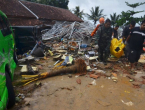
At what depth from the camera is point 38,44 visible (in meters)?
6.39

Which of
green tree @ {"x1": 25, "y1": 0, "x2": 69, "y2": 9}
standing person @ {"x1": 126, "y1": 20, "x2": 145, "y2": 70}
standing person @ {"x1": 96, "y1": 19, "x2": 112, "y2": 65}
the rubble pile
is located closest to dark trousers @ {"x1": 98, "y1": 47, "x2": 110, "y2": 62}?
standing person @ {"x1": 96, "y1": 19, "x2": 112, "y2": 65}

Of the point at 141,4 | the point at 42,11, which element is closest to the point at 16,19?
the point at 42,11

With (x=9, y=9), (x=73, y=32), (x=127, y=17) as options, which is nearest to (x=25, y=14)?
(x=9, y=9)

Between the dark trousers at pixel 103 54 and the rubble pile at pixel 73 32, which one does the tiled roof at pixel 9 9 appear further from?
the dark trousers at pixel 103 54

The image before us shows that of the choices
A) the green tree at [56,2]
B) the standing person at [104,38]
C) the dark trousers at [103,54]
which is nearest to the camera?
the standing person at [104,38]

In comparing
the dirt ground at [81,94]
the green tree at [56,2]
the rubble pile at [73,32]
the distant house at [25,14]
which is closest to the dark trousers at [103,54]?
the dirt ground at [81,94]

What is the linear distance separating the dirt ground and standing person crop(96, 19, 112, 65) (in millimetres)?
1527

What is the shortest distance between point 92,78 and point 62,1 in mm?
28722

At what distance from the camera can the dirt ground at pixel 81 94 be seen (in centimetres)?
251

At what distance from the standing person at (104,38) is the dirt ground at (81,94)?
153cm

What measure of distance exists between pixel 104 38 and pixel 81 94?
2.89m

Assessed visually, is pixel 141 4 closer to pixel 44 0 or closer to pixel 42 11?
pixel 42 11

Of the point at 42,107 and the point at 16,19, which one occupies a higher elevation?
the point at 16,19

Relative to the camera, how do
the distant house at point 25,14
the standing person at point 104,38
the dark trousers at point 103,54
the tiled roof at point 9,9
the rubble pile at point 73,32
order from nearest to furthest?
the standing person at point 104,38
the dark trousers at point 103,54
the rubble pile at point 73,32
the tiled roof at point 9,9
the distant house at point 25,14
